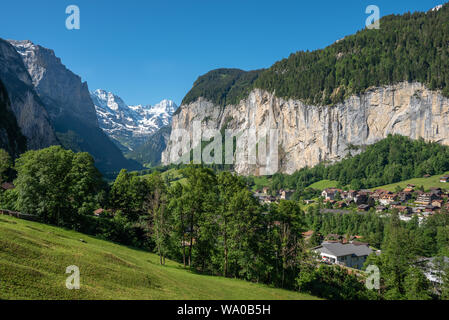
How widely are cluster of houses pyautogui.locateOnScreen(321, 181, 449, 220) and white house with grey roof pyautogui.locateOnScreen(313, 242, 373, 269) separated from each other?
3819 centimetres

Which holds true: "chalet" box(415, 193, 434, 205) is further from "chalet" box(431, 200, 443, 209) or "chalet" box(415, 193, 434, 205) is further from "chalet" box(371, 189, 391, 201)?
"chalet" box(371, 189, 391, 201)

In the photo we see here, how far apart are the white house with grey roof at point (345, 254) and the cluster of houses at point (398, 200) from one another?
38.2 metres

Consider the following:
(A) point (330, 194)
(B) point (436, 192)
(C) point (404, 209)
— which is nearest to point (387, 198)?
(C) point (404, 209)

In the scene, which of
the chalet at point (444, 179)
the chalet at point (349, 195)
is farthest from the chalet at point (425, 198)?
the chalet at point (349, 195)

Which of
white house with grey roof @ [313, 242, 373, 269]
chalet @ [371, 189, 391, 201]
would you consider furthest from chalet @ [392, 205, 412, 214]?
white house with grey roof @ [313, 242, 373, 269]

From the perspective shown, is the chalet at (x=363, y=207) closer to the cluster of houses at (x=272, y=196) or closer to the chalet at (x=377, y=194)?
the chalet at (x=377, y=194)

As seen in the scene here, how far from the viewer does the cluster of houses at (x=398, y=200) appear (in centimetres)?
10910

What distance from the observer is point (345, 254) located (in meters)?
74.4

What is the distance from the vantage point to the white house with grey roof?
7344 cm

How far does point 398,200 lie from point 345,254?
6443 cm

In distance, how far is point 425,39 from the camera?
180125 millimetres

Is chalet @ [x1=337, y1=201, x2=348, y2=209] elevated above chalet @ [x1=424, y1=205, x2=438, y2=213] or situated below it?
below
